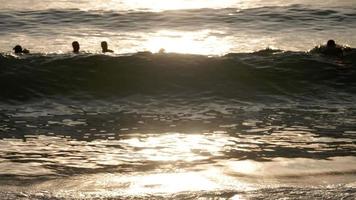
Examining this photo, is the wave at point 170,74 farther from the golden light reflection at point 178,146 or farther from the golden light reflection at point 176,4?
the golden light reflection at point 176,4

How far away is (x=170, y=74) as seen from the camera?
1509 cm

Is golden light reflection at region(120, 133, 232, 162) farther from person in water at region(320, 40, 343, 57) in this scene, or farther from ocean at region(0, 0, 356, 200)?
person in water at region(320, 40, 343, 57)

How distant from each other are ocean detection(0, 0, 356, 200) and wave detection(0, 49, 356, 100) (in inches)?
1.6

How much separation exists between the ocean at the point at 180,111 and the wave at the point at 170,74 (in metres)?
0.04

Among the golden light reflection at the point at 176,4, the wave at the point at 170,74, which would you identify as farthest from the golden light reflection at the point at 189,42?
the golden light reflection at the point at 176,4

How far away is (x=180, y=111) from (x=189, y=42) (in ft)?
28.9

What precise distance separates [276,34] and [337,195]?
16103 mm

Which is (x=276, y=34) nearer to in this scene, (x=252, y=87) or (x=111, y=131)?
(x=252, y=87)

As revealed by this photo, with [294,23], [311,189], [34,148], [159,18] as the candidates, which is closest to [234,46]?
[294,23]

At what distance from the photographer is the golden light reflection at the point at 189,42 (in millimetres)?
19312

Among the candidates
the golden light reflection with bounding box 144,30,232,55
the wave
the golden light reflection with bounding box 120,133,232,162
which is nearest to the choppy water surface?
the golden light reflection with bounding box 144,30,232,55

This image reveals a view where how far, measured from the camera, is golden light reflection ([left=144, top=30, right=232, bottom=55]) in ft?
63.4

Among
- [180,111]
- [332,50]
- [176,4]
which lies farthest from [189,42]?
[180,111]

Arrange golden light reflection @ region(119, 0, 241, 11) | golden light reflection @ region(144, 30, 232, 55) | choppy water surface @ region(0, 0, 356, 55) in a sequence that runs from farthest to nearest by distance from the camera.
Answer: golden light reflection @ region(119, 0, 241, 11) < choppy water surface @ region(0, 0, 356, 55) < golden light reflection @ region(144, 30, 232, 55)
